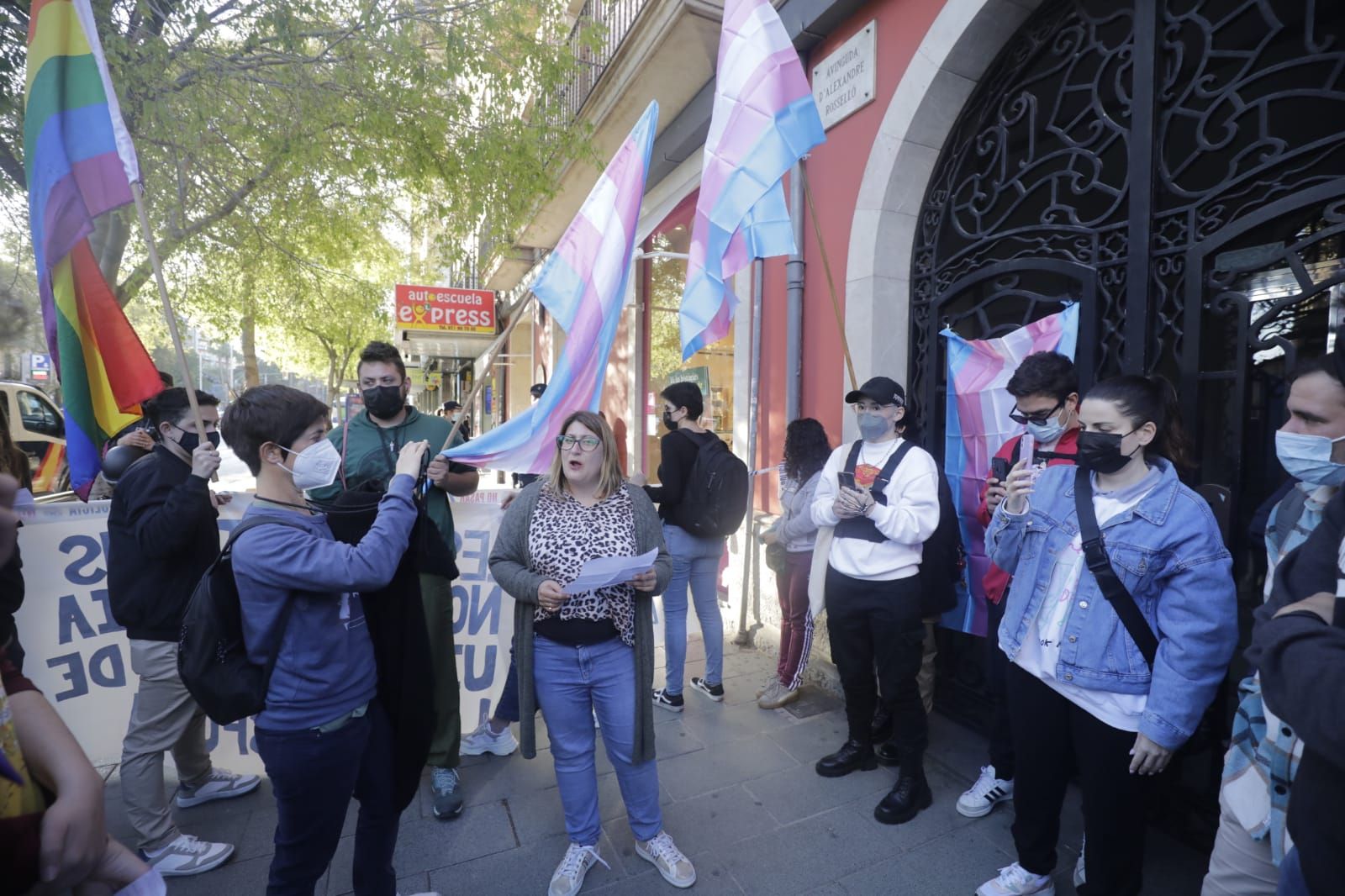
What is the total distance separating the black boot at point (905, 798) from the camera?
10.0 feet

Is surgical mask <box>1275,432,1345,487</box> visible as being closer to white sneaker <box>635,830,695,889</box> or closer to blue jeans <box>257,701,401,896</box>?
white sneaker <box>635,830,695,889</box>

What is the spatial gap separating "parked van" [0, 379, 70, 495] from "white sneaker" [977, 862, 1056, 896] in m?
11.1

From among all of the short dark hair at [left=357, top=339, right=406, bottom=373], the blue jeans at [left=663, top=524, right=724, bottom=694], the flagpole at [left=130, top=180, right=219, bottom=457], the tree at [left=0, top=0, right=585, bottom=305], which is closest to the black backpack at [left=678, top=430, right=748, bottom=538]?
the blue jeans at [left=663, top=524, right=724, bottom=694]

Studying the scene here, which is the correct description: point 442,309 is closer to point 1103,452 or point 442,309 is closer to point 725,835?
point 725,835

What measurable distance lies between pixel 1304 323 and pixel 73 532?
596cm

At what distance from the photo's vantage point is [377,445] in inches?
122

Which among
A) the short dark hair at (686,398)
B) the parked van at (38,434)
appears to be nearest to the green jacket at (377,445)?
the short dark hair at (686,398)

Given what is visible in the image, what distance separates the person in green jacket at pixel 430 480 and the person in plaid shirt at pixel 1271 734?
2854 mm

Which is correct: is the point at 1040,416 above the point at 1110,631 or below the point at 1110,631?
above

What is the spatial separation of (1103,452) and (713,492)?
232 cm

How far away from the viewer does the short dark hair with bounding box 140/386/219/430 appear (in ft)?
9.11

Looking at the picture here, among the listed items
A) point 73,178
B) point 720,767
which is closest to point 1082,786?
point 720,767

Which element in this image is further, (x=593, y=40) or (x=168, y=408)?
(x=593, y=40)

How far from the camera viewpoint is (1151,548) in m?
2.09
